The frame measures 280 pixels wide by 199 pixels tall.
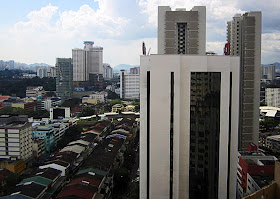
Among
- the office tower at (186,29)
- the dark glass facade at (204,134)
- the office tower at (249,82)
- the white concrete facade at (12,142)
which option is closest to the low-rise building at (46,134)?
the white concrete facade at (12,142)

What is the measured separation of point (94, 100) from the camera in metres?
26.6

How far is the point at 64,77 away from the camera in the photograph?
27.7 metres

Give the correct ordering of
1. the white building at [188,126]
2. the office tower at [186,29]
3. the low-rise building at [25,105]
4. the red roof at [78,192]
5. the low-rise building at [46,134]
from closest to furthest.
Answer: the white building at [188,126], the red roof at [78,192], the office tower at [186,29], the low-rise building at [46,134], the low-rise building at [25,105]

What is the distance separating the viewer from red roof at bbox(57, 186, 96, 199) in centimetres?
684

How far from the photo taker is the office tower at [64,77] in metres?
27.5

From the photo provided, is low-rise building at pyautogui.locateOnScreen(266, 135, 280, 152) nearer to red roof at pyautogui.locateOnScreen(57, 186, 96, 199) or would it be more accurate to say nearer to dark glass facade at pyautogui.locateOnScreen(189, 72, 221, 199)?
dark glass facade at pyautogui.locateOnScreen(189, 72, 221, 199)

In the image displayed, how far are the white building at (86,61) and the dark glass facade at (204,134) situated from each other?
3291 cm

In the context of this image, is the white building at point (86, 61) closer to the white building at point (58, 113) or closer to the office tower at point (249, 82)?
the white building at point (58, 113)

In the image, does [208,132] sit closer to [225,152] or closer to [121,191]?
[225,152]

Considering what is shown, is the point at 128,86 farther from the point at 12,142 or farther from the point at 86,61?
the point at 12,142

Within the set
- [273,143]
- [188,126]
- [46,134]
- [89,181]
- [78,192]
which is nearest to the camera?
[188,126]

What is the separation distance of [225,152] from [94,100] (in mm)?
22057

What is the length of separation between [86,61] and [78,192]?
1305 inches

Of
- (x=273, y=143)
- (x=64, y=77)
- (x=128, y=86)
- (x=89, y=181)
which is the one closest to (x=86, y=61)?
(x=128, y=86)
